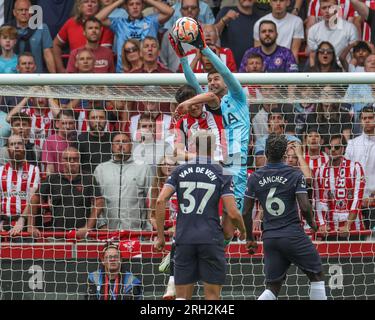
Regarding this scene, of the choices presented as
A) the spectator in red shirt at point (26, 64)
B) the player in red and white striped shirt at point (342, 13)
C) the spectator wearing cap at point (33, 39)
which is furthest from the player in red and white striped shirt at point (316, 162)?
the spectator wearing cap at point (33, 39)

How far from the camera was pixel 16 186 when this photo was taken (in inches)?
504

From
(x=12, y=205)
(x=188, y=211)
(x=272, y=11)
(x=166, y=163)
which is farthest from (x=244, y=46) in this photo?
(x=188, y=211)

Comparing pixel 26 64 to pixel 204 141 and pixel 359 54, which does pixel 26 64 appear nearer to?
pixel 359 54

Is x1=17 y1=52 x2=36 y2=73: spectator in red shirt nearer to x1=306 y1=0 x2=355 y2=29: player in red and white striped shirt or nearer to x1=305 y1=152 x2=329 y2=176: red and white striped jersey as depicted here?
x1=306 y1=0 x2=355 y2=29: player in red and white striped shirt

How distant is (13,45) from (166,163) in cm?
324

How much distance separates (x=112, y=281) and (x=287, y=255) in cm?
245

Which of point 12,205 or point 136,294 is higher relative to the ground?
point 12,205

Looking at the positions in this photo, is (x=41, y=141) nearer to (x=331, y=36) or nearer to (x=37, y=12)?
(x=37, y=12)

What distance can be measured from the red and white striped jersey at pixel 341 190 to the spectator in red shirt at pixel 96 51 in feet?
11.2

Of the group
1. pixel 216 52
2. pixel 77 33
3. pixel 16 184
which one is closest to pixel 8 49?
pixel 77 33

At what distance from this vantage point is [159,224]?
10.0m

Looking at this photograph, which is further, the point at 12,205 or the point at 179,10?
the point at 179,10

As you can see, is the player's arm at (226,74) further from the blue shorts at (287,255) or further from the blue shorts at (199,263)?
the blue shorts at (199,263)

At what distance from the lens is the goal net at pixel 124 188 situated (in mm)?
12289
